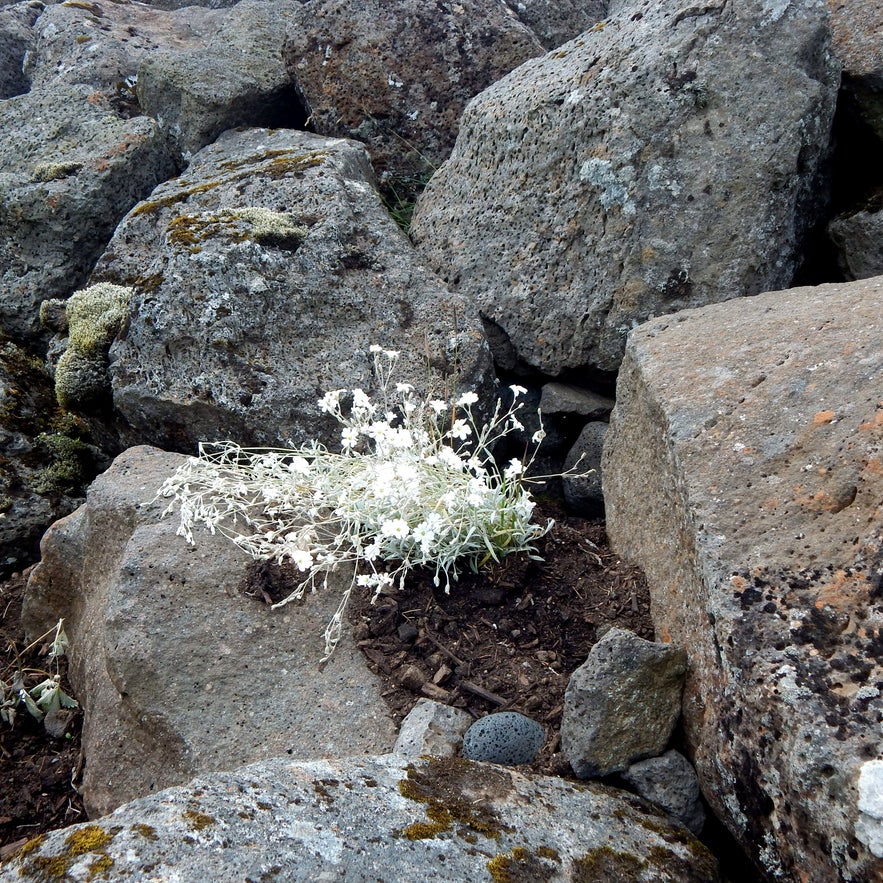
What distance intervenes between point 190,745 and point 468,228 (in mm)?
3418

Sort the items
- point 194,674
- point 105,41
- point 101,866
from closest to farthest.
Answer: point 101,866, point 194,674, point 105,41

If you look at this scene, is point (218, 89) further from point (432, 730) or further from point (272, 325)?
point (432, 730)

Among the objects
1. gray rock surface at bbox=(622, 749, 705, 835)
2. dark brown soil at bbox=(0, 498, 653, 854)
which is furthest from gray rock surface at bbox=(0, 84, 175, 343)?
gray rock surface at bbox=(622, 749, 705, 835)

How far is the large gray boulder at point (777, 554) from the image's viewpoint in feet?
7.34

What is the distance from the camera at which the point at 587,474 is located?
4285 mm

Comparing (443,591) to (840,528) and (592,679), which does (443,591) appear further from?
(840,528)

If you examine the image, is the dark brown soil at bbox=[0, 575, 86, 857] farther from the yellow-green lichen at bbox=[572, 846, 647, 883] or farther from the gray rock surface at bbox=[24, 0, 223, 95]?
the gray rock surface at bbox=[24, 0, 223, 95]

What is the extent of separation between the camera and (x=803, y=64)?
4.20 m

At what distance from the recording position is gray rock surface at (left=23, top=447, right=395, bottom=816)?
3.16 meters

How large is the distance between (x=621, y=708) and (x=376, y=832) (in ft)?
3.26

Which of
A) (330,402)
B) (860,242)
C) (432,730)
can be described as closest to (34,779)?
(432,730)

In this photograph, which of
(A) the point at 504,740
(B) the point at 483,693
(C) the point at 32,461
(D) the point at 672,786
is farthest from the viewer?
(C) the point at 32,461

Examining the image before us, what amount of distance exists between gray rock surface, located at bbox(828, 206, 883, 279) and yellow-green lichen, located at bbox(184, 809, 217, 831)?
4.07 m

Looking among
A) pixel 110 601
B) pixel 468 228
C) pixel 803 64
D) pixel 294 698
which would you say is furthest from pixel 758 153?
pixel 110 601
